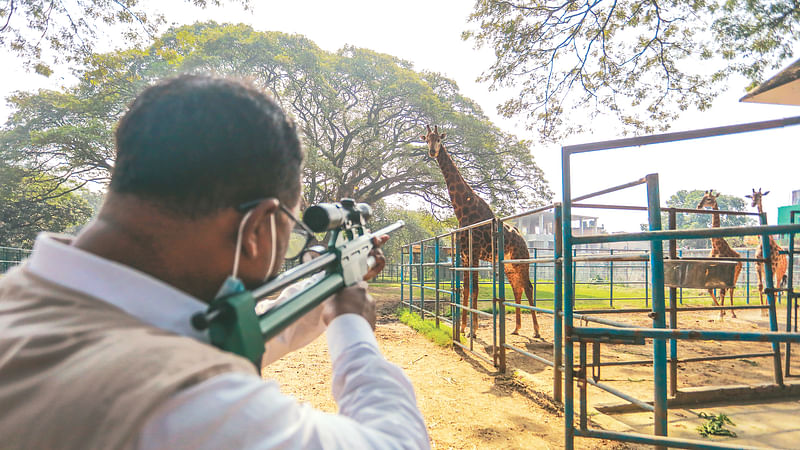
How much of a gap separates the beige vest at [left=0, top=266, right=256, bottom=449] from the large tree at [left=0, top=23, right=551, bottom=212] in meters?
10.2

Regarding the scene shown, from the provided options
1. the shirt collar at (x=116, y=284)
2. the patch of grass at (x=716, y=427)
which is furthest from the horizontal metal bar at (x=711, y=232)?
the patch of grass at (x=716, y=427)

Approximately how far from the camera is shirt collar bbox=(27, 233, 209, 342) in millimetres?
568

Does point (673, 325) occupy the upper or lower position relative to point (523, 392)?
upper

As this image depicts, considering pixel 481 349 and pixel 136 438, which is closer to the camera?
pixel 136 438

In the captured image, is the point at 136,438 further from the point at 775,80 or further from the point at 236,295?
the point at 775,80

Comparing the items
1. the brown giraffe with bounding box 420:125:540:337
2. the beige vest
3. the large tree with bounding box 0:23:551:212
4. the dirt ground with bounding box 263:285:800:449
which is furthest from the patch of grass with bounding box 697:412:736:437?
the large tree with bounding box 0:23:551:212

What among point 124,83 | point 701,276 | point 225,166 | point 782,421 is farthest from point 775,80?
point 124,83

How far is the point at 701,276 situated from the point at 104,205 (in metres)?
3.87

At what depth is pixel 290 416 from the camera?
1.77 feet

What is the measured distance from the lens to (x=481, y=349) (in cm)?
535

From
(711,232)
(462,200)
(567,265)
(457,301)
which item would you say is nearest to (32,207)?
(462,200)

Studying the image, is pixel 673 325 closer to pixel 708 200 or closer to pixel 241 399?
pixel 241 399

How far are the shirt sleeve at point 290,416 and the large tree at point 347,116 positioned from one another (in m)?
10.1

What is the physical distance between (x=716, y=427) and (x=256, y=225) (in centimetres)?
342
